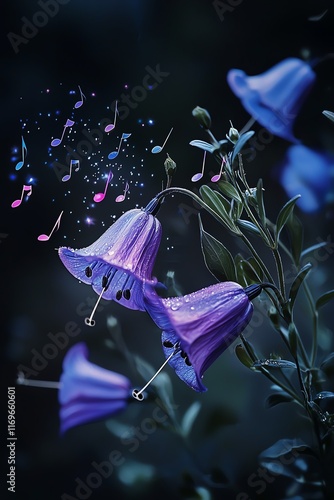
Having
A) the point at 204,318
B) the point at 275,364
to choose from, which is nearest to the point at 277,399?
the point at 275,364

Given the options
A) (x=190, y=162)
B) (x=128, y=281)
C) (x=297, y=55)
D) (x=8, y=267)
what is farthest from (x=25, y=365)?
(x=297, y=55)

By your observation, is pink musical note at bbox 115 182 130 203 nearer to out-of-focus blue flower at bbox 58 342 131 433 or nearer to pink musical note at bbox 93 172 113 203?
pink musical note at bbox 93 172 113 203

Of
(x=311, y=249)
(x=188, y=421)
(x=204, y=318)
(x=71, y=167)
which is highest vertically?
(x=71, y=167)

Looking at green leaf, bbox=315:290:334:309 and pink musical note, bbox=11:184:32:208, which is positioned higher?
pink musical note, bbox=11:184:32:208

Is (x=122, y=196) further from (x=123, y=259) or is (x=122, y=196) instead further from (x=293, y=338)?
(x=293, y=338)

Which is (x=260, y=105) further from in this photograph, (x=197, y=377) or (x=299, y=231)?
(x=197, y=377)

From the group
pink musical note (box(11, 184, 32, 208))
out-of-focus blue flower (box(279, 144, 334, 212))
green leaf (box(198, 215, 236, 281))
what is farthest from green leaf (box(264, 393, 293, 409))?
pink musical note (box(11, 184, 32, 208))
